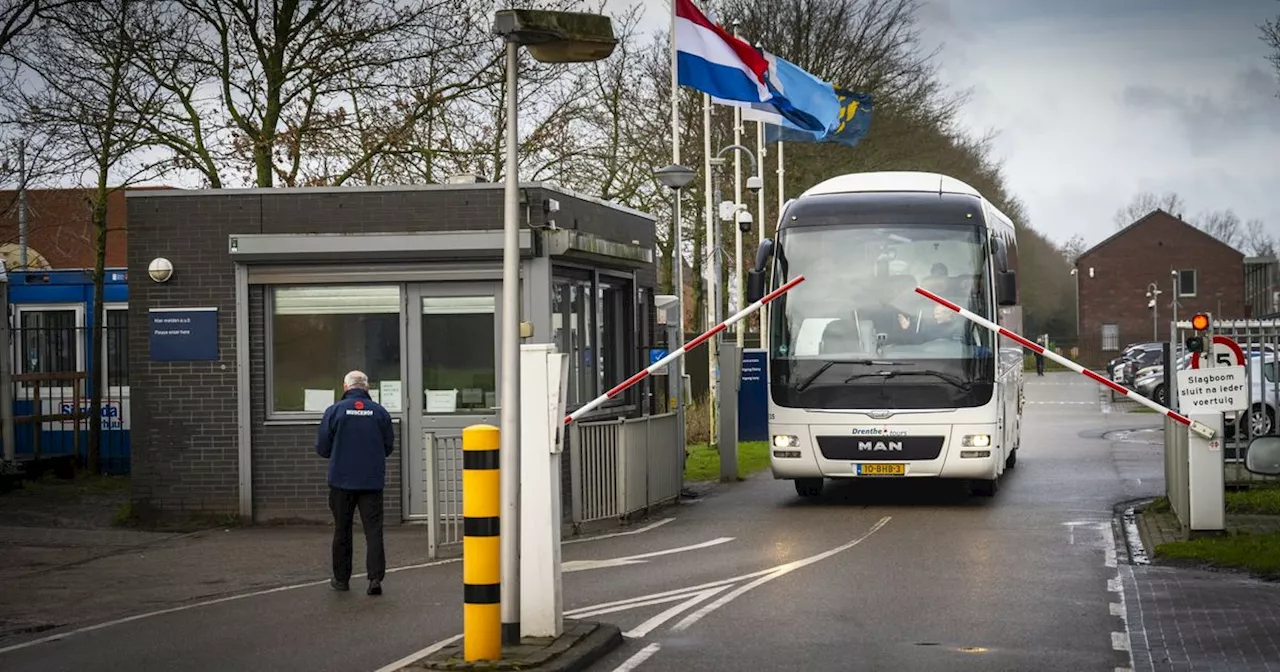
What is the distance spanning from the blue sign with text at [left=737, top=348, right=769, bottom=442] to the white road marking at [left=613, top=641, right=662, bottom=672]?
19.4 metres

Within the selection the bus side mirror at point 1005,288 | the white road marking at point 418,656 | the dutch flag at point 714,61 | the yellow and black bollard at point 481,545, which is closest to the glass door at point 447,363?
the bus side mirror at point 1005,288

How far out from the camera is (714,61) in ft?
80.9

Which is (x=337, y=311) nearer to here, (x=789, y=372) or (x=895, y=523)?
(x=789, y=372)

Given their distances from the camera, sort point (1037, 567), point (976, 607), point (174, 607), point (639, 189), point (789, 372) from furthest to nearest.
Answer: point (639, 189) → point (789, 372) → point (1037, 567) → point (174, 607) → point (976, 607)

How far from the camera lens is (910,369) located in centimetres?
1805

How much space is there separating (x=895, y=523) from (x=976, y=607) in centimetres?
563

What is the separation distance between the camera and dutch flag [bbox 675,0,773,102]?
24.2 meters

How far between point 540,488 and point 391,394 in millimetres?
8453

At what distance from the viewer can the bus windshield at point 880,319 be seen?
59.2 ft

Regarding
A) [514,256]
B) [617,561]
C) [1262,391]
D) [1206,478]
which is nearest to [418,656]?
[514,256]

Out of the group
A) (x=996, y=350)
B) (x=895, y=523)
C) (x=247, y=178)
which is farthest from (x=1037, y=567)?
(x=247, y=178)

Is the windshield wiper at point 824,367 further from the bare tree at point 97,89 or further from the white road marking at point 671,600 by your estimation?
the bare tree at point 97,89

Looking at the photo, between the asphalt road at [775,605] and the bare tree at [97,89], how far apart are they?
10.9 metres

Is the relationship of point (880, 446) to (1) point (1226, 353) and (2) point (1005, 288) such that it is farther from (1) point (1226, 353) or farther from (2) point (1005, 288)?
(1) point (1226, 353)
